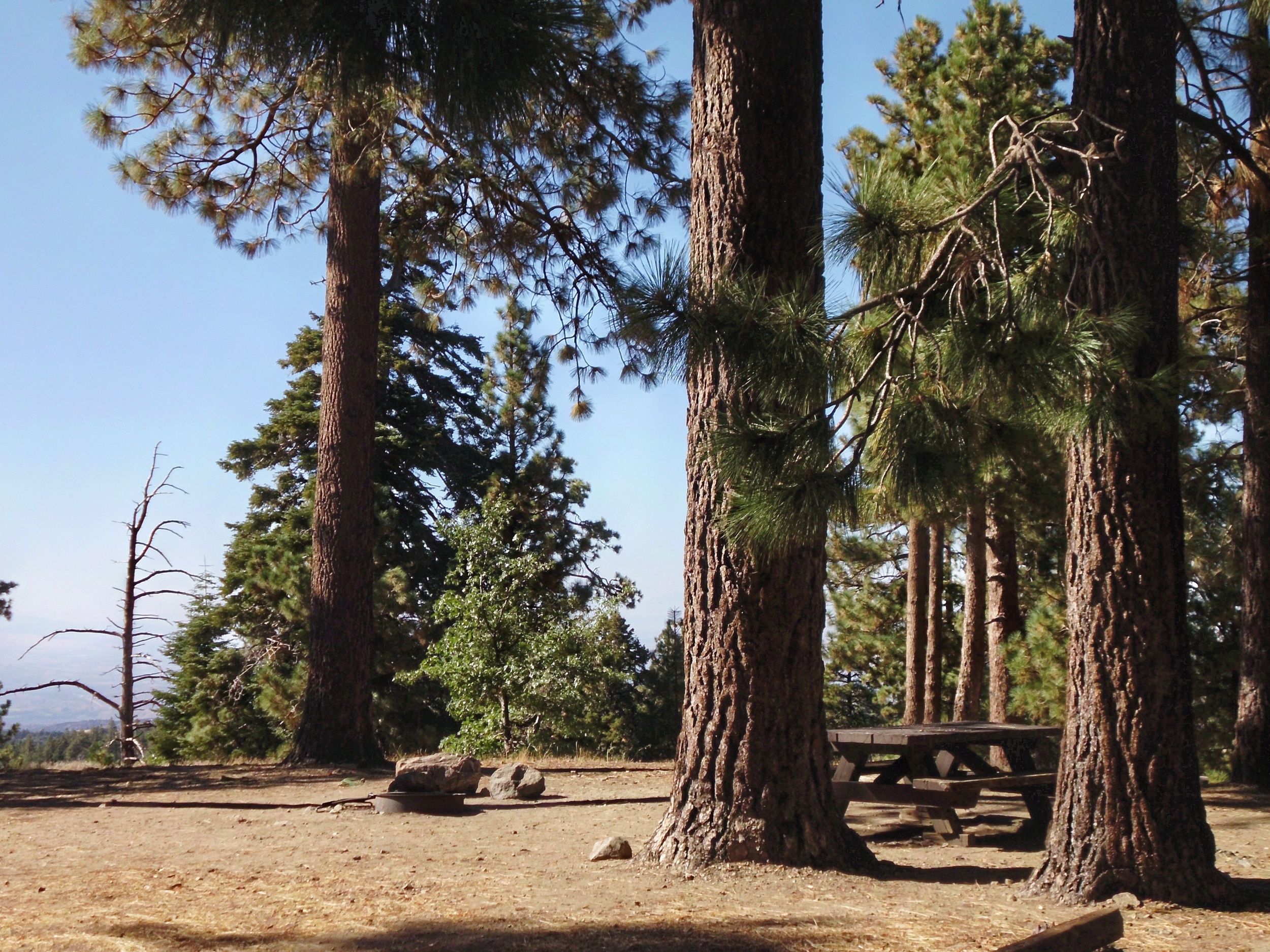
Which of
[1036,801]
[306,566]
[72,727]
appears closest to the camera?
[1036,801]

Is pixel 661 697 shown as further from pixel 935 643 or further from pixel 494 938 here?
pixel 494 938

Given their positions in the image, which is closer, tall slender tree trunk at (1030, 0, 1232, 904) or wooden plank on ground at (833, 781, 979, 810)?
tall slender tree trunk at (1030, 0, 1232, 904)

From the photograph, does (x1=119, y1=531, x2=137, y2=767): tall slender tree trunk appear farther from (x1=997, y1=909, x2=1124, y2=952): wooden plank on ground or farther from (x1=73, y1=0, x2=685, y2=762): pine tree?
(x1=997, y1=909, x2=1124, y2=952): wooden plank on ground

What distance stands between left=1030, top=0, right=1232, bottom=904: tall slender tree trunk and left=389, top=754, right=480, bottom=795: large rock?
410 centimetres

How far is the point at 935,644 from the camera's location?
44.3ft

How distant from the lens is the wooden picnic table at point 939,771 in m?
5.93

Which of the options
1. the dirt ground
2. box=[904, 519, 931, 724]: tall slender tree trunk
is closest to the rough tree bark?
box=[904, 519, 931, 724]: tall slender tree trunk

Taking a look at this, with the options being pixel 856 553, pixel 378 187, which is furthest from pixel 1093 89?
pixel 856 553

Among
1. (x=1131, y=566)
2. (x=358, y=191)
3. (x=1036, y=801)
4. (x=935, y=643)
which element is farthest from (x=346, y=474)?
(x=935, y=643)

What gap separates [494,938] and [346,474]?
679cm

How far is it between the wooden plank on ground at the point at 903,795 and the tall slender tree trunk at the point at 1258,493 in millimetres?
4803

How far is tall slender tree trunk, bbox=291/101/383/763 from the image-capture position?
9516 millimetres

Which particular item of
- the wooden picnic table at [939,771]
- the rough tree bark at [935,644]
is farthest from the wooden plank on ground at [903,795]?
the rough tree bark at [935,644]

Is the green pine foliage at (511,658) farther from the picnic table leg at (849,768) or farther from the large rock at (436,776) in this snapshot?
the picnic table leg at (849,768)
